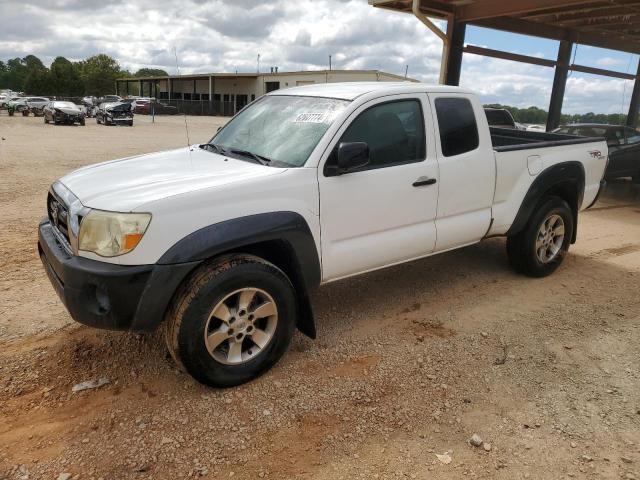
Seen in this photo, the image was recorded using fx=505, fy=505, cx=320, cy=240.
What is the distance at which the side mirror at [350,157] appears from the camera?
3.24 m

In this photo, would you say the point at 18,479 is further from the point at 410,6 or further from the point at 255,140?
the point at 410,6

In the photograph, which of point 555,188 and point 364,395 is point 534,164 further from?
point 364,395

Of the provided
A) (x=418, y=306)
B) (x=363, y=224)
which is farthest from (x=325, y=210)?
(x=418, y=306)

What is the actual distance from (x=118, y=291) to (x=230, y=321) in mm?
698

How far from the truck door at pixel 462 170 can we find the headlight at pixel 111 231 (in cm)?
236

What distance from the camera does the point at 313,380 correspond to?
3.33 metres

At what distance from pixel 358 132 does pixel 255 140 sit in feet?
2.66

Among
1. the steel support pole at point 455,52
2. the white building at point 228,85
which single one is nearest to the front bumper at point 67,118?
the white building at point 228,85

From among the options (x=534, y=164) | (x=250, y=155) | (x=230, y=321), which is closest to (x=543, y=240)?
(x=534, y=164)

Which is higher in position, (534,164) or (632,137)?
(632,137)

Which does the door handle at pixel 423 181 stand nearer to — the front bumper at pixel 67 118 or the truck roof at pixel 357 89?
the truck roof at pixel 357 89

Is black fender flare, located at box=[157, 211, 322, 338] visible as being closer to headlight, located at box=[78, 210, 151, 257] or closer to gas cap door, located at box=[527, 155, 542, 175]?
headlight, located at box=[78, 210, 151, 257]

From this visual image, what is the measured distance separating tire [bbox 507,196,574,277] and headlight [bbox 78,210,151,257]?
147 inches

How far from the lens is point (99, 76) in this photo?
252 ft
